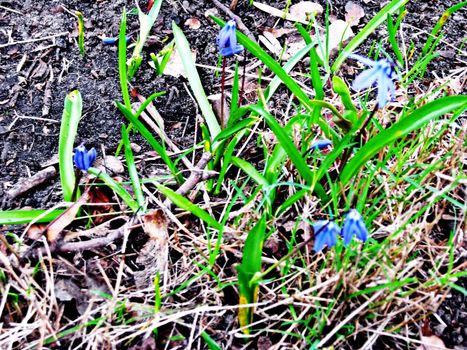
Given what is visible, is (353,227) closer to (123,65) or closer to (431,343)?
(431,343)

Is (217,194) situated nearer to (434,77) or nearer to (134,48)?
(134,48)

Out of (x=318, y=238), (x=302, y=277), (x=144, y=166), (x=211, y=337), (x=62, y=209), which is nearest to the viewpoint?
(x=318, y=238)

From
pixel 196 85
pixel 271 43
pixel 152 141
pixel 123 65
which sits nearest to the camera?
pixel 152 141

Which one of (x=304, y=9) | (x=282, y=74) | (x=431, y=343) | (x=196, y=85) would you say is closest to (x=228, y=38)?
(x=282, y=74)

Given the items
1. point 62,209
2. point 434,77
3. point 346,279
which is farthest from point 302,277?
point 434,77

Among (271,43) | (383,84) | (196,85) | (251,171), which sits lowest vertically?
(251,171)

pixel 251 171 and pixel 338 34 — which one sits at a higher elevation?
pixel 338 34

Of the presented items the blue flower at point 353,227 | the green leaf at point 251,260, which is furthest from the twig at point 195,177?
the blue flower at point 353,227

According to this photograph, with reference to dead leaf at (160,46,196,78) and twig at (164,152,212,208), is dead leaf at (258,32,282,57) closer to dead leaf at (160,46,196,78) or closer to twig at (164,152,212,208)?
dead leaf at (160,46,196,78)
